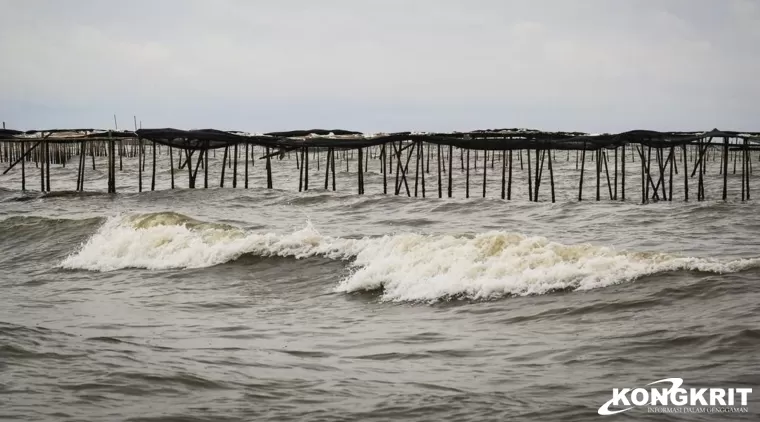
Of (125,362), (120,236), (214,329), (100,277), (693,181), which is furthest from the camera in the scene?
(693,181)

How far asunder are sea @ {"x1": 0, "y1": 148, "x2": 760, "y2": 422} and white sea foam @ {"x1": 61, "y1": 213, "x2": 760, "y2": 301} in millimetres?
37

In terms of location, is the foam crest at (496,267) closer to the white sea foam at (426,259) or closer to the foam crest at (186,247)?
the white sea foam at (426,259)

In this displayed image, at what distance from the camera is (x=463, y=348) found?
732 cm

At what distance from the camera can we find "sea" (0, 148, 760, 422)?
5.69 meters

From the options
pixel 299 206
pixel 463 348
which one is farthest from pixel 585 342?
pixel 299 206

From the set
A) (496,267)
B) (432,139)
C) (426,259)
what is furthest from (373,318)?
(432,139)

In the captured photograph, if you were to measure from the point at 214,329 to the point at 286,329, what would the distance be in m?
0.73

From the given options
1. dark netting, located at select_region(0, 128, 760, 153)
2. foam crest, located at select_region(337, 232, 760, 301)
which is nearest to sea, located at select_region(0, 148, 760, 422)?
foam crest, located at select_region(337, 232, 760, 301)

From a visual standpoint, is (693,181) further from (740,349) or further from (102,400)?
(102,400)

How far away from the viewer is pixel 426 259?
470 inches

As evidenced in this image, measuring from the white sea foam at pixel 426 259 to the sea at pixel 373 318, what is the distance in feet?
0.12

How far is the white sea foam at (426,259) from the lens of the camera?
10.3 metres

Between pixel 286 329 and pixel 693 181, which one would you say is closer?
pixel 286 329

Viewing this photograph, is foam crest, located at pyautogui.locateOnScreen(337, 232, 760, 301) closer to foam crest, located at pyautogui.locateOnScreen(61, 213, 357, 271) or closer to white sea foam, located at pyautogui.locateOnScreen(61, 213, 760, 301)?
white sea foam, located at pyautogui.locateOnScreen(61, 213, 760, 301)
